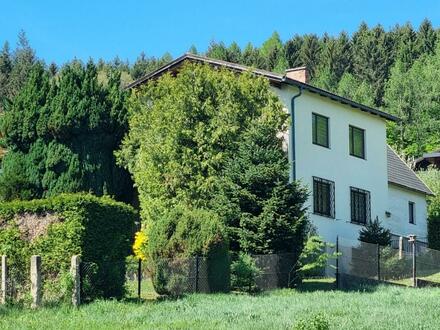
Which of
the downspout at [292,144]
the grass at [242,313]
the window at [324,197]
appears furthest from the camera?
the window at [324,197]

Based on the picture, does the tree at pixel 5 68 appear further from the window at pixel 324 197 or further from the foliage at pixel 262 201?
the foliage at pixel 262 201

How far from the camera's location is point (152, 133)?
3039cm

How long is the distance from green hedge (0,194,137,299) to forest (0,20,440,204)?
431 inches

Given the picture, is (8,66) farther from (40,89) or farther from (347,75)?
(40,89)

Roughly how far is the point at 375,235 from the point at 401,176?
28.9 feet

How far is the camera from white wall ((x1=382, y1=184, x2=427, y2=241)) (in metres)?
39.1

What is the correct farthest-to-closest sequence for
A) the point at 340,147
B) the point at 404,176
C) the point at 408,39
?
the point at 408,39
the point at 404,176
the point at 340,147

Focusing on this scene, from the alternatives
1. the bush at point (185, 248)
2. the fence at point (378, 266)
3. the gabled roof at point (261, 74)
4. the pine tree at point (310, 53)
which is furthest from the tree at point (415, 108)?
the bush at point (185, 248)

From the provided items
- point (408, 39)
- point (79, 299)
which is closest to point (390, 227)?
point (79, 299)

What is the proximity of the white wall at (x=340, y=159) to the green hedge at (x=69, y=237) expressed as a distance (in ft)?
39.1

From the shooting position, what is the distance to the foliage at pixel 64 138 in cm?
3234

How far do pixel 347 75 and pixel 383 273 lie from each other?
63.5 m

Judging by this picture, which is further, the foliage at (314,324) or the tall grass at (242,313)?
the tall grass at (242,313)

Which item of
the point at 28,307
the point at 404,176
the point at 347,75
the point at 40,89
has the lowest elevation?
the point at 28,307
